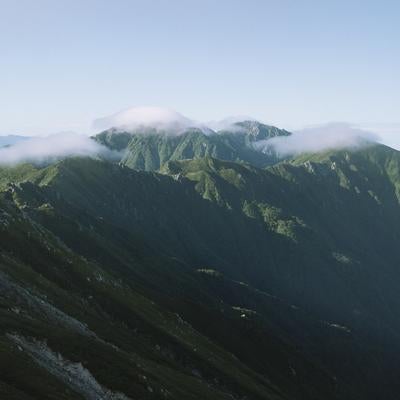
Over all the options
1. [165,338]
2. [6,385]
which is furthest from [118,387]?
[165,338]

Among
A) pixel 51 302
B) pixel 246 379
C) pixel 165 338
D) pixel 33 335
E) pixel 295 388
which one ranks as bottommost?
pixel 295 388

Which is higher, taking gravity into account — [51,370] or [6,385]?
[6,385]

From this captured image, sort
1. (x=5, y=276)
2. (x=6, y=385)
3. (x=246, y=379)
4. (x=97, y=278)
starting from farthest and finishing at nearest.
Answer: (x=97, y=278) → (x=246, y=379) → (x=5, y=276) → (x=6, y=385)

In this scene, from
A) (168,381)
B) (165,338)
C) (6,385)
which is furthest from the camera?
(165,338)

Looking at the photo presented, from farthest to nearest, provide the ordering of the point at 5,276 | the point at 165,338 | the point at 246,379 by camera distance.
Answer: the point at 246,379, the point at 165,338, the point at 5,276

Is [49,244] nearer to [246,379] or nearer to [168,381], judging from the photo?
[246,379]

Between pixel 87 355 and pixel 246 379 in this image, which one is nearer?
pixel 87 355

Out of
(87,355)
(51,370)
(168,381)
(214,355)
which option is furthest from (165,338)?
(51,370)

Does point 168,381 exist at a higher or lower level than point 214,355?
higher

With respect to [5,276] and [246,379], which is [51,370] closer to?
[5,276]
